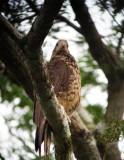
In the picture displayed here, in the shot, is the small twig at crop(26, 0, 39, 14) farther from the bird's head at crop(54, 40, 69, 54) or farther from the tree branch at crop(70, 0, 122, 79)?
the bird's head at crop(54, 40, 69, 54)

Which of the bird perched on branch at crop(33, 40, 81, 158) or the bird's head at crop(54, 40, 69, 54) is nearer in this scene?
the bird perched on branch at crop(33, 40, 81, 158)

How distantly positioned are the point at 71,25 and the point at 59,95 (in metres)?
1.35

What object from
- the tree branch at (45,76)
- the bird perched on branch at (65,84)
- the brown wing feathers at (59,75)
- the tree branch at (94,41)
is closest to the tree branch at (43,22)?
the tree branch at (45,76)

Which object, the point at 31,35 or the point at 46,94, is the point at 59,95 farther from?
the point at 31,35

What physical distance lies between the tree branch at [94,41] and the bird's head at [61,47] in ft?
1.87

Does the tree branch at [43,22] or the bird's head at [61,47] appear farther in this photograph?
the bird's head at [61,47]

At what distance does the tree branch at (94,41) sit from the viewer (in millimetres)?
3541

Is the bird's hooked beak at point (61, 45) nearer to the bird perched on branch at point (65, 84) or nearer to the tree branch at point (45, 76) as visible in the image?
the bird perched on branch at point (65, 84)

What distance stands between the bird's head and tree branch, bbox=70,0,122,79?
57cm

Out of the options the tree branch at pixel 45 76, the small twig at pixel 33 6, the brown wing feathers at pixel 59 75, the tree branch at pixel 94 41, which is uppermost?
the small twig at pixel 33 6

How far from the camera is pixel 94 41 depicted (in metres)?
3.77

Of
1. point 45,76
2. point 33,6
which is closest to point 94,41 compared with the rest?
point 33,6

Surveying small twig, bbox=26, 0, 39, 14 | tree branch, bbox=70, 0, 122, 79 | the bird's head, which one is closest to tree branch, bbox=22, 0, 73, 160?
tree branch, bbox=70, 0, 122, 79

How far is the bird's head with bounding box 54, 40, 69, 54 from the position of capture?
4278 millimetres
